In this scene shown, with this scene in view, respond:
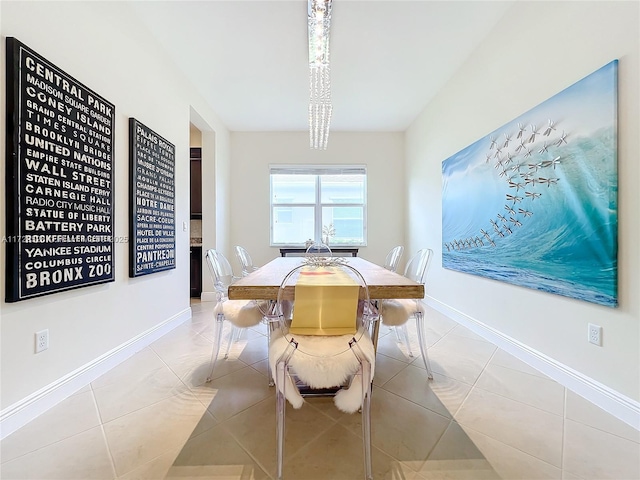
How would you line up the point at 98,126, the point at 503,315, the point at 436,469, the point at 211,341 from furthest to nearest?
the point at 211,341 < the point at 503,315 < the point at 98,126 < the point at 436,469

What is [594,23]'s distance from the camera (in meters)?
1.58

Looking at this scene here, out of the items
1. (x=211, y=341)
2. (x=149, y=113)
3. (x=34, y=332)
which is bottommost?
(x=211, y=341)

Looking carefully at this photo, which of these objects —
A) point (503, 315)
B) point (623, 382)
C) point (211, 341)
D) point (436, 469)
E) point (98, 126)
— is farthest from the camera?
point (211, 341)

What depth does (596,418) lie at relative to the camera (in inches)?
56.9

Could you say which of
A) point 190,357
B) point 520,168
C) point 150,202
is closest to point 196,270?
point 150,202

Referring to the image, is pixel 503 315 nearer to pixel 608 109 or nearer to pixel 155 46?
pixel 608 109

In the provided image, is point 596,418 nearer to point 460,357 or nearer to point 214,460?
point 460,357

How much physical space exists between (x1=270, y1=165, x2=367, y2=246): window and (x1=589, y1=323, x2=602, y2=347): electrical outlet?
3.44m

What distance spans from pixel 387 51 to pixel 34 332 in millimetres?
3500

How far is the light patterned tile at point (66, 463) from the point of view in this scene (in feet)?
3.60

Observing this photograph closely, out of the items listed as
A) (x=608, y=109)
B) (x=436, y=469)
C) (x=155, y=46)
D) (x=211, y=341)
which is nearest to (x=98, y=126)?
(x=155, y=46)

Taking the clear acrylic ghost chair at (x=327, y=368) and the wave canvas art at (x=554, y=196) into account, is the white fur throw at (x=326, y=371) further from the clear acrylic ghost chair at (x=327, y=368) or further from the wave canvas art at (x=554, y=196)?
the wave canvas art at (x=554, y=196)

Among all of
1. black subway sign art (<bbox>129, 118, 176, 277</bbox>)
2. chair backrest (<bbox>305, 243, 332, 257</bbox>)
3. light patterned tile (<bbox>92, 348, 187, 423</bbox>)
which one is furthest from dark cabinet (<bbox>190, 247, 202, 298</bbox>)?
light patterned tile (<bbox>92, 348, 187, 423</bbox>)

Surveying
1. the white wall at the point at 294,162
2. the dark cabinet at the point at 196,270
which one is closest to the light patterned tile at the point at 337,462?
the dark cabinet at the point at 196,270
